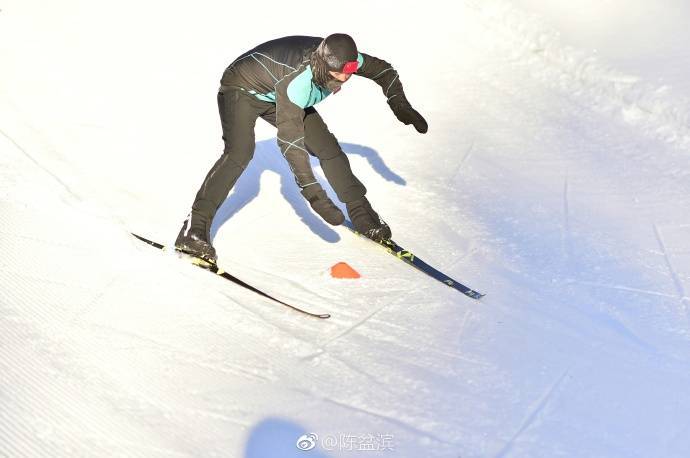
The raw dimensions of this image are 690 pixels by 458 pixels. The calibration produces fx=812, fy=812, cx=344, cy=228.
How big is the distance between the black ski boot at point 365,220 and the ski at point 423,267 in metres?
0.07

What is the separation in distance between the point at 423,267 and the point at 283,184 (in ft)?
5.61

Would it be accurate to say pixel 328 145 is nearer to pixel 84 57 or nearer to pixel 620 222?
pixel 620 222

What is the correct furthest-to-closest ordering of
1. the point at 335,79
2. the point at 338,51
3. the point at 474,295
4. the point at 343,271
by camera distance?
the point at 343,271, the point at 474,295, the point at 335,79, the point at 338,51

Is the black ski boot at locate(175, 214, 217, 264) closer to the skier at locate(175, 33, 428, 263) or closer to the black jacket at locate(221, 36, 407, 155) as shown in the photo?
the skier at locate(175, 33, 428, 263)

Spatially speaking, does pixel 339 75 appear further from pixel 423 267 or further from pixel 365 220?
pixel 423 267

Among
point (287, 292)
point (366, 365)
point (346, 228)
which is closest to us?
point (366, 365)

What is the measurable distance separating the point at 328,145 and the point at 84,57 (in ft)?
14.7

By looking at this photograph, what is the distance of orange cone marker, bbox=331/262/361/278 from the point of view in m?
4.91

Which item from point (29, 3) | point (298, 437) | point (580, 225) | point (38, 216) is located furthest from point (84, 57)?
point (298, 437)

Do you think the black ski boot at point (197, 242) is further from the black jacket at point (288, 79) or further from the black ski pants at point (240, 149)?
the black jacket at point (288, 79)

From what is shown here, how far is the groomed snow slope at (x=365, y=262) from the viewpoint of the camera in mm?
3418

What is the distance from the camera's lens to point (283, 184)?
6.31 meters

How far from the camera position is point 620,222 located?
5.71 meters

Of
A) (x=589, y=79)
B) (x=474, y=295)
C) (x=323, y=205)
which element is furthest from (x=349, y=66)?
(x=589, y=79)
